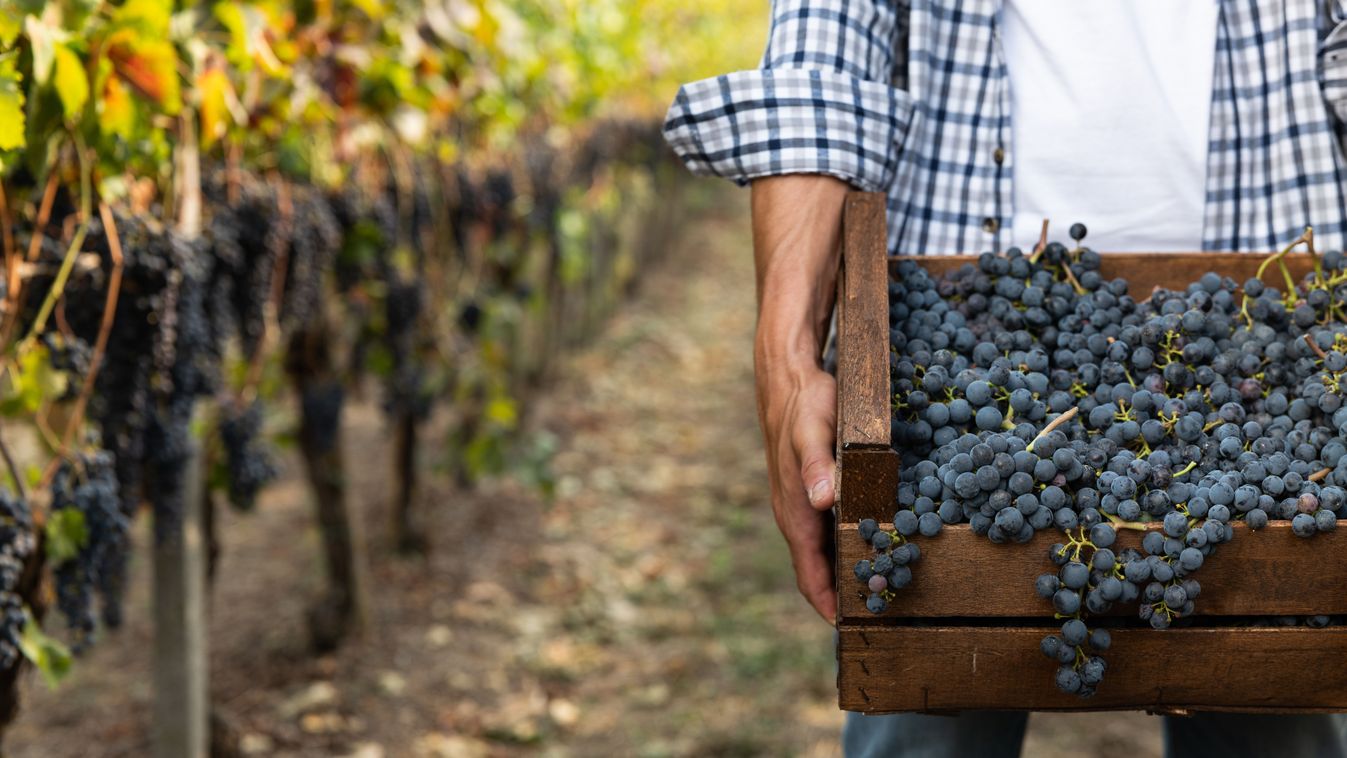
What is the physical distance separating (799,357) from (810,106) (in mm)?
357

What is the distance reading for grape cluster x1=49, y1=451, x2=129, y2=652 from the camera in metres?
Answer: 1.97

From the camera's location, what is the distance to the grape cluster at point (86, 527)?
1.97 metres

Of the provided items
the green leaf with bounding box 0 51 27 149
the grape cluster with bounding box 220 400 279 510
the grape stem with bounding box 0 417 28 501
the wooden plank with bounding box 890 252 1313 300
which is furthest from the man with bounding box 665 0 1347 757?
the grape cluster with bounding box 220 400 279 510

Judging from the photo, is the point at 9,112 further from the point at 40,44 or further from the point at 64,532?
the point at 64,532

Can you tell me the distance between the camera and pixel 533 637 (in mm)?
4152

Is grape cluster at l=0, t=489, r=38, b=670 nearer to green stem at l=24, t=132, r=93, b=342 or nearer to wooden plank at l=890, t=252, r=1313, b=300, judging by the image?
green stem at l=24, t=132, r=93, b=342

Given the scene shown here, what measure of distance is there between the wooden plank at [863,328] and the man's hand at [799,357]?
0.10 m

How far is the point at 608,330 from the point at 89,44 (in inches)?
279

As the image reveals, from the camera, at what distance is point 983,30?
1681 millimetres

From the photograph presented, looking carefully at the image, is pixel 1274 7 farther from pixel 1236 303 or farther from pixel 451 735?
pixel 451 735

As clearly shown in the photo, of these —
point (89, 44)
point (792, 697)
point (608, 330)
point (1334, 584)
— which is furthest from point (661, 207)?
point (1334, 584)

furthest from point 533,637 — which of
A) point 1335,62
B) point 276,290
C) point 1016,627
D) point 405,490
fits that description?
point 1335,62

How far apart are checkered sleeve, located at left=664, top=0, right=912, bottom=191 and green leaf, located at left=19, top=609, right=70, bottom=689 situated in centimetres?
127

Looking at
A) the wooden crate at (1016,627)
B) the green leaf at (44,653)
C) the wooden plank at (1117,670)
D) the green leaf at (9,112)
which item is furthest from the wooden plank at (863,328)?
the green leaf at (44,653)
